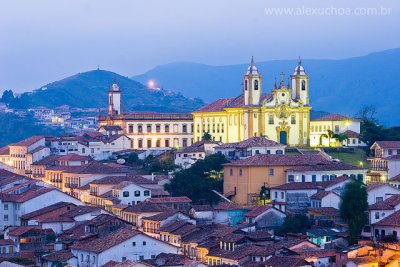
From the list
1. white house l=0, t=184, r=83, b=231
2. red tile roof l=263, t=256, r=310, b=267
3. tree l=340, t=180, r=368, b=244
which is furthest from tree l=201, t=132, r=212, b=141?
red tile roof l=263, t=256, r=310, b=267

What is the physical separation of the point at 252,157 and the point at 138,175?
8.64 metres

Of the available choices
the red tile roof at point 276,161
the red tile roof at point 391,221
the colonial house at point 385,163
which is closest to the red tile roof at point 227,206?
the red tile roof at point 276,161

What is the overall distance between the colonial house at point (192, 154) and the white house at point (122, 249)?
22506mm

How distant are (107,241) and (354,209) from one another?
1103cm

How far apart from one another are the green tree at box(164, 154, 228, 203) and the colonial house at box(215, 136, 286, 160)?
1407mm

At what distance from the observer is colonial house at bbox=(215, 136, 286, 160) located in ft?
225

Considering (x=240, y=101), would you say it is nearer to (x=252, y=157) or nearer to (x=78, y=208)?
(x=252, y=157)

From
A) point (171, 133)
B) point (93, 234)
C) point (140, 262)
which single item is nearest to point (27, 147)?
point (171, 133)

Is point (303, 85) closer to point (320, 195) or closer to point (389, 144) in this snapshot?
point (389, 144)

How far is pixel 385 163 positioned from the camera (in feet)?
220

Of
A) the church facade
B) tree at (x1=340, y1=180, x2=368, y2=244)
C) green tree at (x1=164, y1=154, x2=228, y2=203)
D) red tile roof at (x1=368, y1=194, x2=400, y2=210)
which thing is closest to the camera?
tree at (x1=340, y1=180, x2=368, y2=244)

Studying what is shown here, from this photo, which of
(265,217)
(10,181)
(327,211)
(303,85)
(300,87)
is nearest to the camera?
(265,217)

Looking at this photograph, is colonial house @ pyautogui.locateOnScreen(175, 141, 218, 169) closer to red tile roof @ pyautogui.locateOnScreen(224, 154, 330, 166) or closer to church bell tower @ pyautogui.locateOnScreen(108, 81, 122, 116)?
red tile roof @ pyautogui.locateOnScreen(224, 154, 330, 166)

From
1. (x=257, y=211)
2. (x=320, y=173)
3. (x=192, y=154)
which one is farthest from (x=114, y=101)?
(x=257, y=211)
